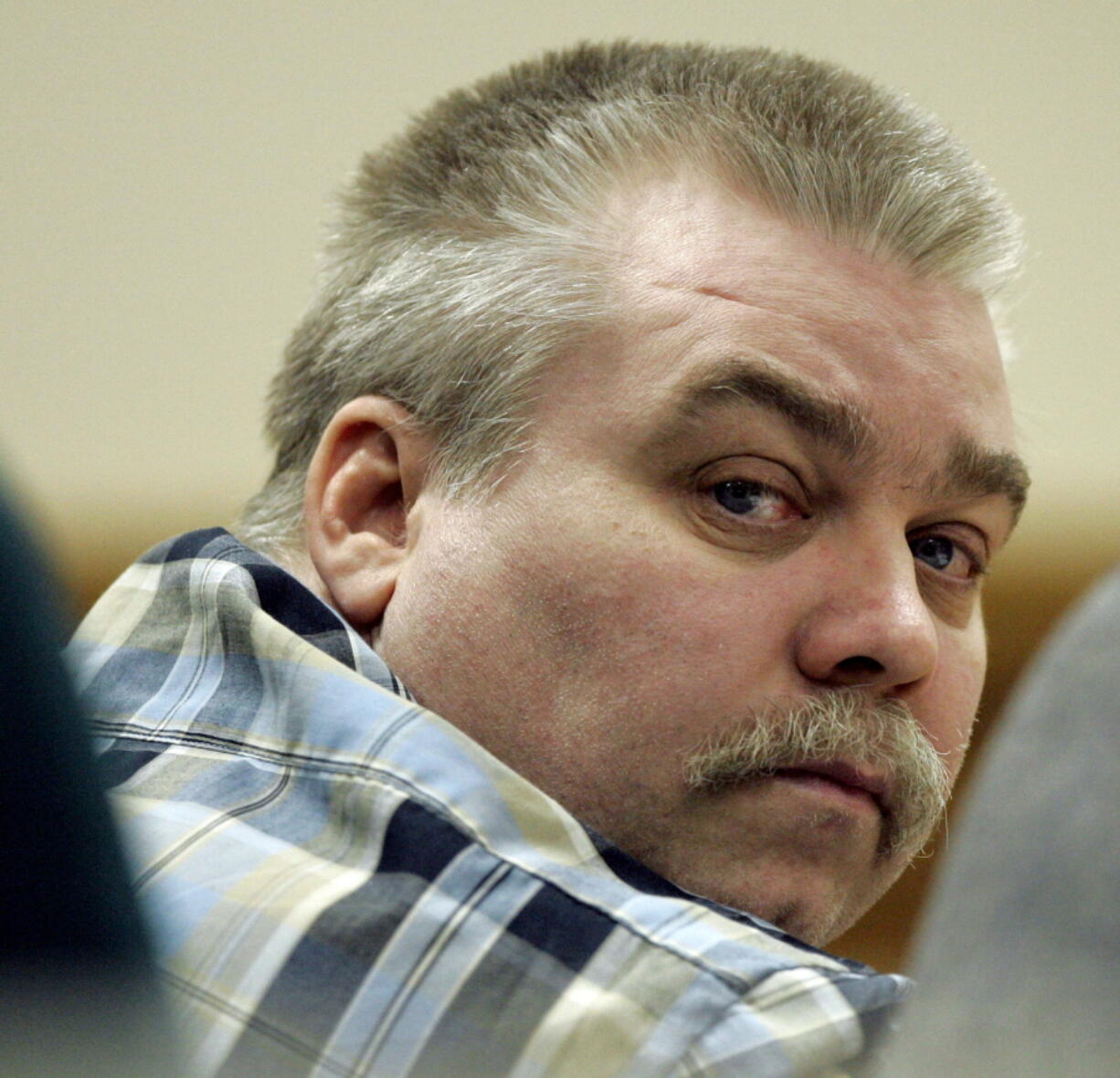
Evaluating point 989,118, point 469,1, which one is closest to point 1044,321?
point 989,118

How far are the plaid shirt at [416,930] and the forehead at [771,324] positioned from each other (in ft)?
1.14

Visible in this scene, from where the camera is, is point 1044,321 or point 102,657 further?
point 1044,321

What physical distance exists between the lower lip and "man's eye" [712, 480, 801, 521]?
17 cm

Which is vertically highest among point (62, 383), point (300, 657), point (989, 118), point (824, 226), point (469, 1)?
point (989, 118)

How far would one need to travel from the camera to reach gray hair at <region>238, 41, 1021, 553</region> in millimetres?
1098

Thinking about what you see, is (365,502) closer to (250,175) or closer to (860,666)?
(860,666)

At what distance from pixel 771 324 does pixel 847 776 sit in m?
0.31

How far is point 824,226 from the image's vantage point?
3.63 feet

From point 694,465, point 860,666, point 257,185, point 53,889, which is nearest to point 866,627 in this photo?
point 860,666

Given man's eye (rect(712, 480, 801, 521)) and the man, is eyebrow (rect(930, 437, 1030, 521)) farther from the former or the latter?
man's eye (rect(712, 480, 801, 521))

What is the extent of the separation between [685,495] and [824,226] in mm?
239

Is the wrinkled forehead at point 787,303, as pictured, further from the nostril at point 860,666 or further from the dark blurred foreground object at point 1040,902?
the dark blurred foreground object at point 1040,902

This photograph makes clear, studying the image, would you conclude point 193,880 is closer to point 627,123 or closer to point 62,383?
point 627,123

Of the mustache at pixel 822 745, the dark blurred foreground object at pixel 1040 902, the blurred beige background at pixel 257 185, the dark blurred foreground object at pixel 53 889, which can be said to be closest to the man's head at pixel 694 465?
the mustache at pixel 822 745
